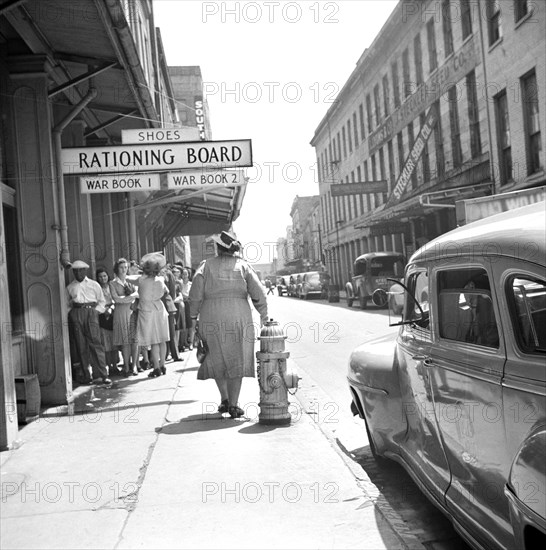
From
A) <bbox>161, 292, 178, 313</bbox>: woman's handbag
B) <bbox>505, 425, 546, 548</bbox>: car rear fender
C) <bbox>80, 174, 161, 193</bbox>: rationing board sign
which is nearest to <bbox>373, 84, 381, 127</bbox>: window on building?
<bbox>161, 292, 178, 313</bbox>: woman's handbag

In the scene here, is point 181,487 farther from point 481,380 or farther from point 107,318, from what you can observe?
point 107,318

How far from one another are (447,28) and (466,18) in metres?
2.18

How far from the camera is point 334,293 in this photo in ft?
133

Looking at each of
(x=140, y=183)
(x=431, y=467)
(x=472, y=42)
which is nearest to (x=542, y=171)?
(x=472, y=42)

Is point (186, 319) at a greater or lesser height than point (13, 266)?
lesser

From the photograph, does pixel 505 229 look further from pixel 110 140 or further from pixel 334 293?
pixel 334 293

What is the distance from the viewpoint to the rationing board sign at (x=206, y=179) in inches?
403

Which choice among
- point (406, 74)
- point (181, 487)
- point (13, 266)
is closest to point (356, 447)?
point (181, 487)

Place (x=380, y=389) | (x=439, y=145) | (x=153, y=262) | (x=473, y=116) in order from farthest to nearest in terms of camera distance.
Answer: (x=439, y=145), (x=473, y=116), (x=153, y=262), (x=380, y=389)

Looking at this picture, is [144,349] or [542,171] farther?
[542,171]

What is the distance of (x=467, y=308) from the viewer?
3568 millimetres

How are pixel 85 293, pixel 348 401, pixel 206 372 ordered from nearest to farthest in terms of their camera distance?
pixel 206 372 < pixel 348 401 < pixel 85 293

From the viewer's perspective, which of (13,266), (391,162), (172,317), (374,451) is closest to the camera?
(374,451)

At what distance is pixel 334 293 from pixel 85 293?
31.6 meters
